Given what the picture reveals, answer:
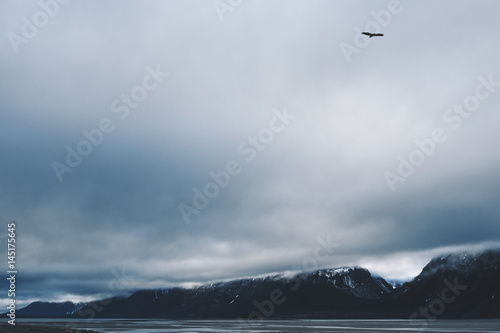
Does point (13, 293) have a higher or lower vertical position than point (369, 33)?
lower

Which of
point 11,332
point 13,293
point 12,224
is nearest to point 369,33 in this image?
point 12,224

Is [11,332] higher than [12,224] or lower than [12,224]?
lower

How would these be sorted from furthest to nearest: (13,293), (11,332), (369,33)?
(11,332) → (13,293) → (369,33)

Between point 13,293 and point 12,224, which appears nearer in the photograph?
point 12,224

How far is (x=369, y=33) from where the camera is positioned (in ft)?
270

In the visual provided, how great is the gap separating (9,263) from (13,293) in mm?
13301

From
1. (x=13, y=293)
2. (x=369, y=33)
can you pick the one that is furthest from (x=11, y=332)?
(x=369, y=33)

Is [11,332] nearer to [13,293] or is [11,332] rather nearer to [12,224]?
[13,293]

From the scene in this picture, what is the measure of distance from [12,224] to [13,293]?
685 inches

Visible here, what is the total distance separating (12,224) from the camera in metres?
86.3

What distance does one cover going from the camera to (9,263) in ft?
280

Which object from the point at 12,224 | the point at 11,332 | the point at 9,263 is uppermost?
the point at 12,224


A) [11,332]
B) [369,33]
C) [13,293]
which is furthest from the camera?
[11,332]

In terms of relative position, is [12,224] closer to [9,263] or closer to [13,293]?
[9,263]
